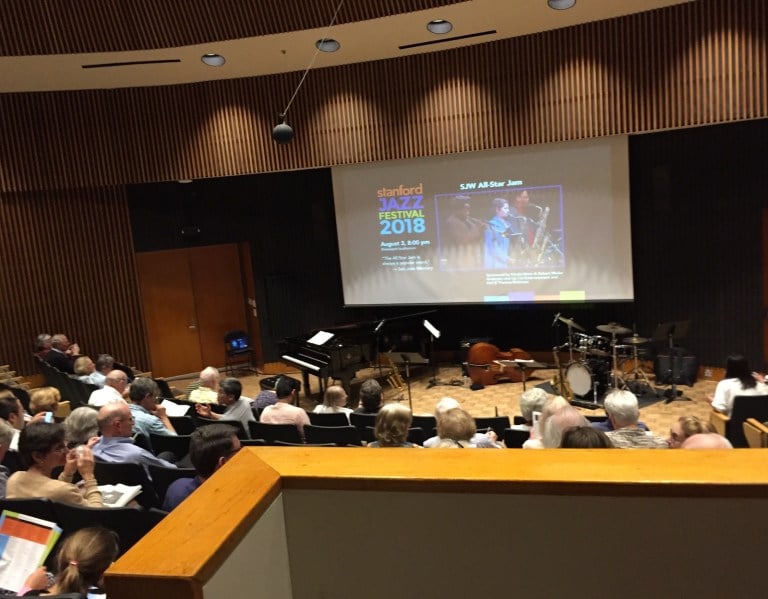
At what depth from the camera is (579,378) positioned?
25.7 ft

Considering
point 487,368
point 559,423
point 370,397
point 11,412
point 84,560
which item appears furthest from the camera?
point 487,368

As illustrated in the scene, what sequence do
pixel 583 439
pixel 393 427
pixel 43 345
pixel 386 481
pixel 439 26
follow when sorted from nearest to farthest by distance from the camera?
pixel 386 481 → pixel 583 439 → pixel 393 427 → pixel 439 26 → pixel 43 345

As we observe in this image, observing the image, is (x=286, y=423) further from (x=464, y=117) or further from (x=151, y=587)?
(x=464, y=117)

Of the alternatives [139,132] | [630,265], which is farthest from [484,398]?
[139,132]

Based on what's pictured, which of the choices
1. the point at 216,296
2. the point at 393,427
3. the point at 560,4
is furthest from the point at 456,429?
the point at 216,296

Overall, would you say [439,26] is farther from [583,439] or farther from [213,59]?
[583,439]

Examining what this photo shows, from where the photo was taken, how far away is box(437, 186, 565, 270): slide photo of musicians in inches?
361

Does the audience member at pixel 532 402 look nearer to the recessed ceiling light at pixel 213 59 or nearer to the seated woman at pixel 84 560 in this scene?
the seated woman at pixel 84 560

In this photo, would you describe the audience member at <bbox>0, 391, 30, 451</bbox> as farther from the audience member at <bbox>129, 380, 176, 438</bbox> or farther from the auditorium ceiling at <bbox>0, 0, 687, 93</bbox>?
the auditorium ceiling at <bbox>0, 0, 687, 93</bbox>

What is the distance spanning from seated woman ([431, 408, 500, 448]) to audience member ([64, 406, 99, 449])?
2270mm

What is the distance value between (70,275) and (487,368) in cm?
651

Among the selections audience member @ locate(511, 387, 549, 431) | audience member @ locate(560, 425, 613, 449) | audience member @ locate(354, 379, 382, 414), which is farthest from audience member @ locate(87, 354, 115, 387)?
audience member @ locate(560, 425, 613, 449)

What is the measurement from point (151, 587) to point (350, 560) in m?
0.48

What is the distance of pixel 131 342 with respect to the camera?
1066cm
